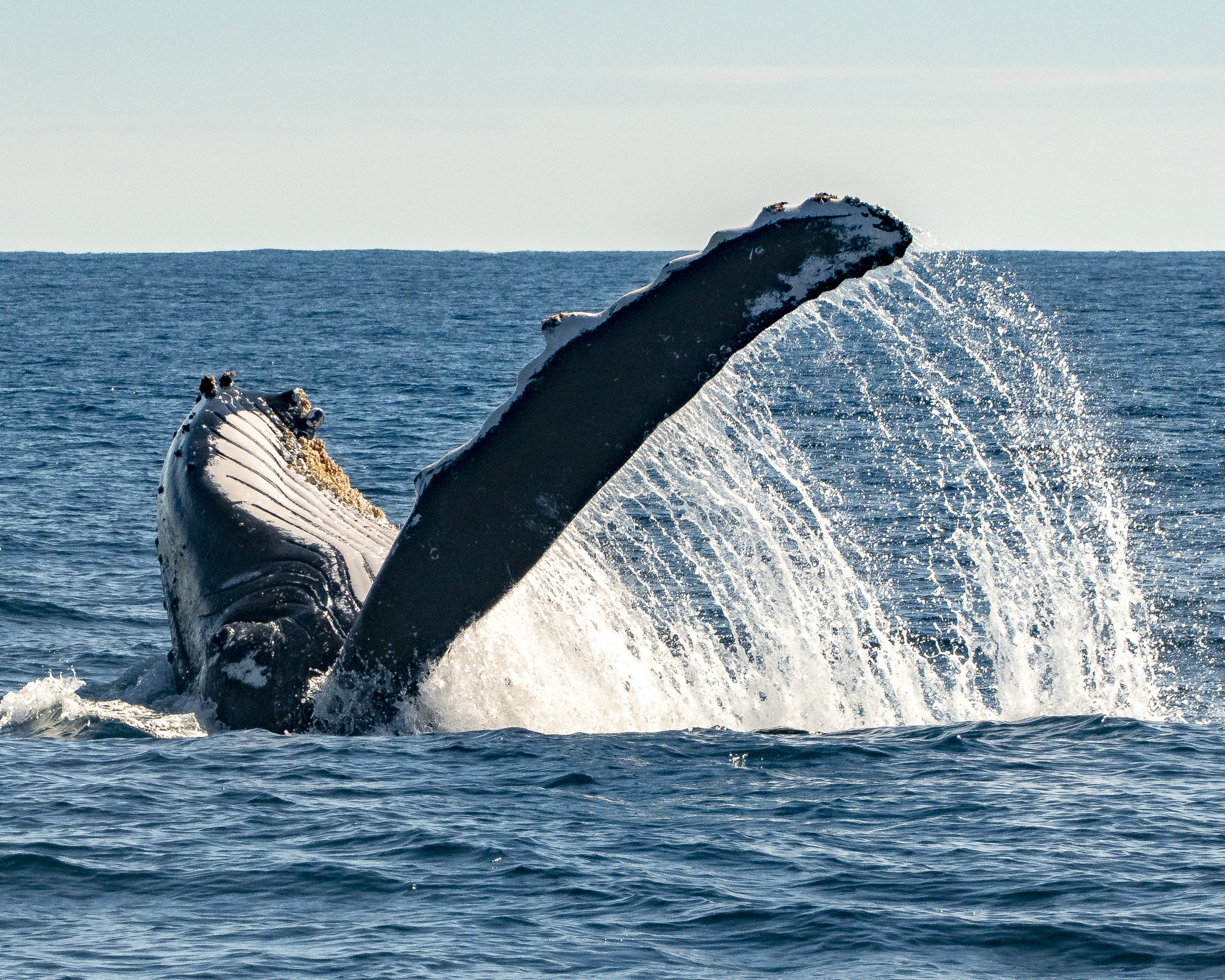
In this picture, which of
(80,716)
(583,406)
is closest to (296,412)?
(80,716)

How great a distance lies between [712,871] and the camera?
796 centimetres

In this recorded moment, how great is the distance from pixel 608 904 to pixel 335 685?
6.87 feet

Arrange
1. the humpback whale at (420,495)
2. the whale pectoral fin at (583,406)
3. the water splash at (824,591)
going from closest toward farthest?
the whale pectoral fin at (583,406) < the humpback whale at (420,495) < the water splash at (824,591)

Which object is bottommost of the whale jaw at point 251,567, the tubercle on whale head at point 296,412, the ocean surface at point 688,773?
the ocean surface at point 688,773

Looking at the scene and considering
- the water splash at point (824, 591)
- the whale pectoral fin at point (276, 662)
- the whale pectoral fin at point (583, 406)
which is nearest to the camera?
the whale pectoral fin at point (583, 406)

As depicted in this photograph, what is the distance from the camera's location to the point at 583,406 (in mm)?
7492

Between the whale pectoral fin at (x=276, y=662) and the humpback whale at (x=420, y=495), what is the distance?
1 centimetres

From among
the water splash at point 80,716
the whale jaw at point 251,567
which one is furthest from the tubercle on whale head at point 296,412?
the water splash at point 80,716

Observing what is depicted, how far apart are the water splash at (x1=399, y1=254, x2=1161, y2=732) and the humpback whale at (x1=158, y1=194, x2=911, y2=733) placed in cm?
32

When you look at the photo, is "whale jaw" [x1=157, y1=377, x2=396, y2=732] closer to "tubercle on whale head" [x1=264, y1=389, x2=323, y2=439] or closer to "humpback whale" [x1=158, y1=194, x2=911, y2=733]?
"humpback whale" [x1=158, y1=194, x2=911, y2=733]

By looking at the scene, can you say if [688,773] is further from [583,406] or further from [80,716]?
[80,716]

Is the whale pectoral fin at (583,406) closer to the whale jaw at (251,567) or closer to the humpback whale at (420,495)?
the humpback whale at (420,495)

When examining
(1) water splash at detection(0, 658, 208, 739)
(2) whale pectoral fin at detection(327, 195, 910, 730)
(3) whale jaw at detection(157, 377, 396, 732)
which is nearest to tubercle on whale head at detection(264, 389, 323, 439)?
(3) whale jaw at detection(157, 377, 396, 732)

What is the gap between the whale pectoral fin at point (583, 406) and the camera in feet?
23.1
